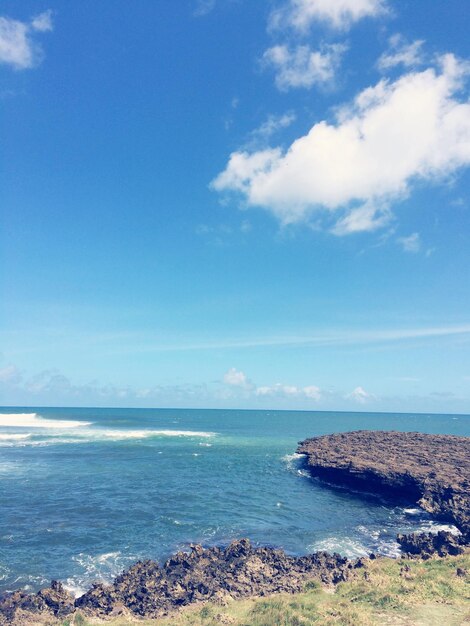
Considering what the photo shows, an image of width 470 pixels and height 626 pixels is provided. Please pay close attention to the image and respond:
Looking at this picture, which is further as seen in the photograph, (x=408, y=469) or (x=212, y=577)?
A: (x=408, y=469)

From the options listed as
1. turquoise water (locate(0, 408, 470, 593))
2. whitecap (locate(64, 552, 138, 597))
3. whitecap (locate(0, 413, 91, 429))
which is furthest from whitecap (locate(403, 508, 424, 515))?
whitecap (locate(0, 413, 91, 429))

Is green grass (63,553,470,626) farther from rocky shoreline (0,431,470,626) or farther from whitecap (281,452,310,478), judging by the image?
whitecap (281,452,310,478)

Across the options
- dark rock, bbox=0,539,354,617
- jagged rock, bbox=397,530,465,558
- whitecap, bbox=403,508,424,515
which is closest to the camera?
dark rock, bbox=0,539,354,617

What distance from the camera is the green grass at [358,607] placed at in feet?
53.8

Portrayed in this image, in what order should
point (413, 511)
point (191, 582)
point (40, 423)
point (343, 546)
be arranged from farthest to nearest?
1. point (40, 423)
2. point (413, 511)
3. point (343, 546)
4. point (191, 582)

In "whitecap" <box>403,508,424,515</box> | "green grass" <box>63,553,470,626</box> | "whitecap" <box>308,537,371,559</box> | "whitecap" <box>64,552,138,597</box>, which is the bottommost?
"whitecap" <box>403,508,424,515</box>

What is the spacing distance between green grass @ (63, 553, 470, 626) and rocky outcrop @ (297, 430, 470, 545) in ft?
27.4

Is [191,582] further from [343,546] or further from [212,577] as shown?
[343,546]

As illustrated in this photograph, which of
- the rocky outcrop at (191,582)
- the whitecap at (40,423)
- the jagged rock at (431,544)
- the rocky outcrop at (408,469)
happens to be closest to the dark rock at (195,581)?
the rocky outcrop at (191,582)

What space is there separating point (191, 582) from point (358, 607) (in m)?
8.88

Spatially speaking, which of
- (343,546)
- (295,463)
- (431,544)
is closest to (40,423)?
(295,463)

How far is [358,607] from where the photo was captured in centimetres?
1756

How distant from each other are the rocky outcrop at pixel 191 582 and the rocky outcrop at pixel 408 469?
996 cm

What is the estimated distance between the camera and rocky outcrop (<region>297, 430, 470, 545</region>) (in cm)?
3650
